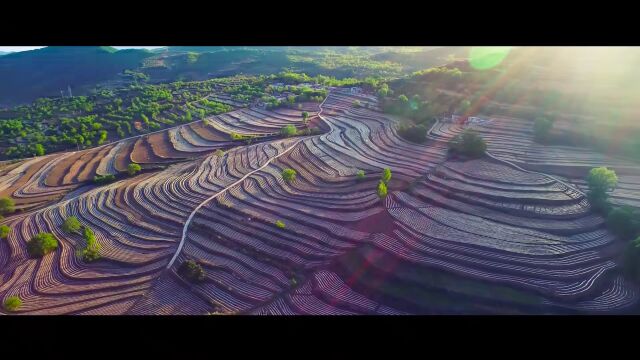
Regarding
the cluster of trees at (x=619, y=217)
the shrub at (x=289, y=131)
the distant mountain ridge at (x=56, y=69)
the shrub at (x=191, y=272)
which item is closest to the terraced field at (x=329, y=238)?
the shrub at (x=191, y=272)

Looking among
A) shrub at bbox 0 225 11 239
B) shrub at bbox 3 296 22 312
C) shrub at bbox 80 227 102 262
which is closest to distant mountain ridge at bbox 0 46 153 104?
shrub at bbox 0 225 11 239

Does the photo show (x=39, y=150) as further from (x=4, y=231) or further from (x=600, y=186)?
(x=600, y=186)

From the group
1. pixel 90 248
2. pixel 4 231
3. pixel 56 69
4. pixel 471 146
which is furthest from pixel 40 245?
pixel 56 69

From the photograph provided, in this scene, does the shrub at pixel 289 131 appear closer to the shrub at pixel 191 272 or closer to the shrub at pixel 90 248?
the shrub at pixel 90 248

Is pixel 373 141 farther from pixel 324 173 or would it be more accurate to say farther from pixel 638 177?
pixel 638 177

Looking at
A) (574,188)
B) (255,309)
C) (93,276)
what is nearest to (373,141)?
(574,188)
